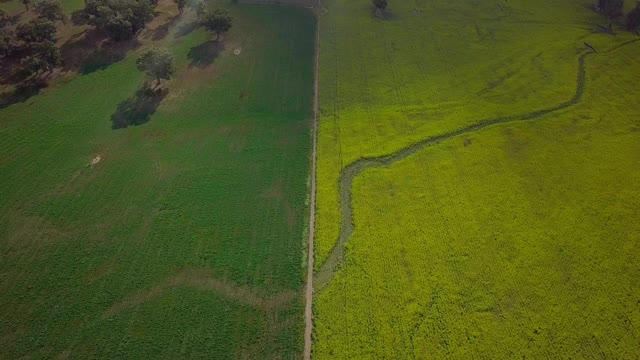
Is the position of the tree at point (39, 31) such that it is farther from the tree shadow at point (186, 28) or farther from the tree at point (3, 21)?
the tree shadow at point (186, 28)

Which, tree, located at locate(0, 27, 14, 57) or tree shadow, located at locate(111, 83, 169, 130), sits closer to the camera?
tree shadow, located at locate(111, 83, 169, 130)

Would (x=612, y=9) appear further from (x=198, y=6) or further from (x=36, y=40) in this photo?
(x=36, y=40)

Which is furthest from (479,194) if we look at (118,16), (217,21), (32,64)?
(32,64)

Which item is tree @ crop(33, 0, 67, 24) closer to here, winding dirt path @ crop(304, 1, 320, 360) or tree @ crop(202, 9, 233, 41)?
tree @ crop(202, 9, 233, 41)

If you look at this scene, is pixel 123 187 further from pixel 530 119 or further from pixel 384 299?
pixel 530 119

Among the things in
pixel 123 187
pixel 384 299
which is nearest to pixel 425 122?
pixel 384 299

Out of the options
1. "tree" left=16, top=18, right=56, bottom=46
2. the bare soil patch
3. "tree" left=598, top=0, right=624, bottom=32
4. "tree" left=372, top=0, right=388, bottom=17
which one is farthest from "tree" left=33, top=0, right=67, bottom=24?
"tree" left=598, top=0, right=624, bottom=32
